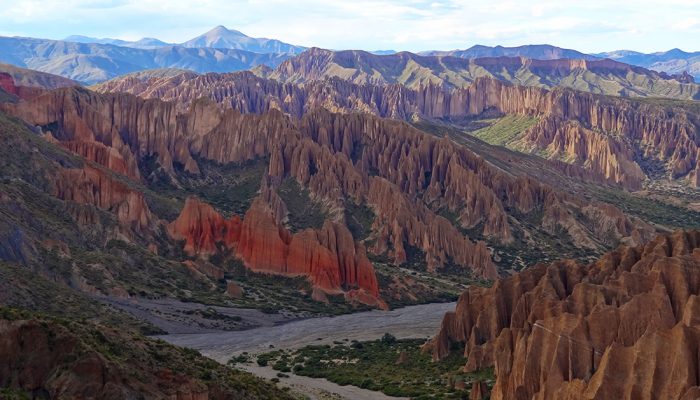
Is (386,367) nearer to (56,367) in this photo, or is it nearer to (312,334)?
(312,334)

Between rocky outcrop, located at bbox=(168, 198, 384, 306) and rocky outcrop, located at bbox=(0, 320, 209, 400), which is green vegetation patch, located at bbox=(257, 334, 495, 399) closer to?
rocky outcrop, located at bbox=(0, 320, 209, 400)

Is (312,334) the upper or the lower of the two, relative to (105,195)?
lower

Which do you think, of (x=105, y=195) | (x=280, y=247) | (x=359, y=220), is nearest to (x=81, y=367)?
(x=280, y=247)

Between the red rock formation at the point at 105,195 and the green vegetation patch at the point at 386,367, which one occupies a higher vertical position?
the red rock formation at the point at 105,195

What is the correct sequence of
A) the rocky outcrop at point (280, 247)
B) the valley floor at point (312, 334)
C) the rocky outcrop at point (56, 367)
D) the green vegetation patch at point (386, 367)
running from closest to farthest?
the rocky outcrop at point (56, 367)
the green vegetation patch at point (386, 367)
the valley floor at point (312, 334)
the rocky outcrop at point (280, 247)

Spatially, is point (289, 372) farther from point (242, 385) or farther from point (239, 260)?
point (239, 260)

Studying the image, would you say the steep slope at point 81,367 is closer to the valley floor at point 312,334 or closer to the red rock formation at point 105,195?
the valley floor at point 312,334

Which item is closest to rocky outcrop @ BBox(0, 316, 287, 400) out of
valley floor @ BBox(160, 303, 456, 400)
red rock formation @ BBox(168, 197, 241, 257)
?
valley floor @ BBox(160, 303, 456, 400)

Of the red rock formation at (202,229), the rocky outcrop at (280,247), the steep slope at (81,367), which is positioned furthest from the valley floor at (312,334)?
the steep slope at (81,367)
